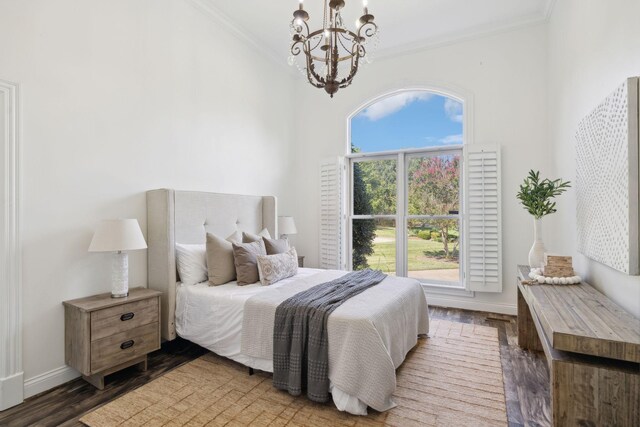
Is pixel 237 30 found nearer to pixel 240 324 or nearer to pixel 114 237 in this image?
pixel 114 237

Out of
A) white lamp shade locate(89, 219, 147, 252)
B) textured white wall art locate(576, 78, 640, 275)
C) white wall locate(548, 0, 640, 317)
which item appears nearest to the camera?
textured white wall art locate(576, 78, 640, 275)

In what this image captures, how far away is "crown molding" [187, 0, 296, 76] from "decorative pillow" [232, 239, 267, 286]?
2.57 meters

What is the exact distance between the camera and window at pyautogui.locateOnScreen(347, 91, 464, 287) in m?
4.33

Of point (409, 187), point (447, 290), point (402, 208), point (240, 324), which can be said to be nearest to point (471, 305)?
point (447, 290)

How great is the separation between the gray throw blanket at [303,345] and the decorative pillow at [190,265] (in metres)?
1.05

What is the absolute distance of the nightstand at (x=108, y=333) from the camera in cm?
221

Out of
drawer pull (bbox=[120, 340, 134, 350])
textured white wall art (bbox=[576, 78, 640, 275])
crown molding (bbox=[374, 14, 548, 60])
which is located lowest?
drawer pull (bbox=[120, 340, 134, 350])

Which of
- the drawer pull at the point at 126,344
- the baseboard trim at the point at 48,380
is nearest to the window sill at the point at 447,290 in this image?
the drawer pull at the point at 126,344

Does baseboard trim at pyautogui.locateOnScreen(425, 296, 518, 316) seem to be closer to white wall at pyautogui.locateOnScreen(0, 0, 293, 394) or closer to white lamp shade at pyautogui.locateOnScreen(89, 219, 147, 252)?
white wall at pyautogui.locateOnScreen(0, 0, 293, 394)

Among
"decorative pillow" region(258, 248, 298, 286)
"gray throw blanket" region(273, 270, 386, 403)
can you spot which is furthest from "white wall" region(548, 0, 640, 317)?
"decorative pillow" region(258, 248, 298, 286)

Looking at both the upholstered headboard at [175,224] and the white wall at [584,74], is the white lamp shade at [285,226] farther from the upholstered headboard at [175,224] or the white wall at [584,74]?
the white wall at [584,74]

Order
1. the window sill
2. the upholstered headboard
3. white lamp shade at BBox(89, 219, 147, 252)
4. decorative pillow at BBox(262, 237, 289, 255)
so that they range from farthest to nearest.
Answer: the window sill
decorative pillow at BBox(262, 237, 289, 255)
the upholstered headboard
white lamp shade at BBox(89, 219, 147, 252)

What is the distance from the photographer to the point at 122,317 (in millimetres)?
2393

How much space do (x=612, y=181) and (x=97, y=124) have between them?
356 centimetres
